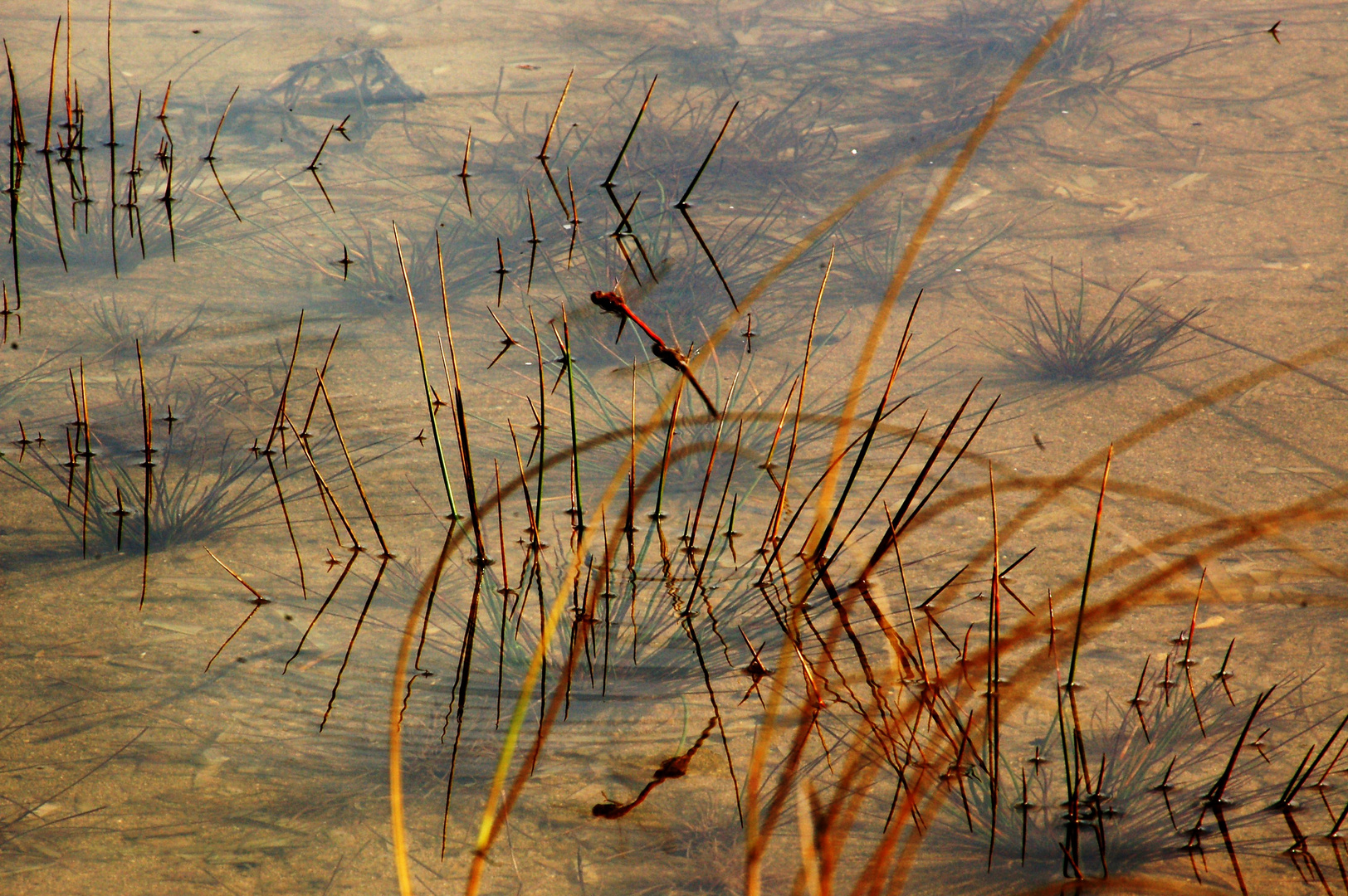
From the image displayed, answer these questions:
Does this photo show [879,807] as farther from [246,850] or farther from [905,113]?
[905,113]

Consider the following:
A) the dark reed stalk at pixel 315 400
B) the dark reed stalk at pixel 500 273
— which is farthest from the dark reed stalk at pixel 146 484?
the dark reed stalk at pixel 500 273

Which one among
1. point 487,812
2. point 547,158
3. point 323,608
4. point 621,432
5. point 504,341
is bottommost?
point 487,812

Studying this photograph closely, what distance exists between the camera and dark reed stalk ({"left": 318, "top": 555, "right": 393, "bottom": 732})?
1.68 meters

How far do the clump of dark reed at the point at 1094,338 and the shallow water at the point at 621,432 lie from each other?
0.03 meters

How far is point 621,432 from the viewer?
2312mm

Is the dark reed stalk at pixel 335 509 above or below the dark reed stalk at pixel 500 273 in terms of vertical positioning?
below

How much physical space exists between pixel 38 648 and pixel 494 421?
1.00 meters

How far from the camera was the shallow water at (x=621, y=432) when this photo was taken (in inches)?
60.8

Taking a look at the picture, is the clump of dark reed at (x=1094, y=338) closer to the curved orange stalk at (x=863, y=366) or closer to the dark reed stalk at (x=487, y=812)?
the curved orange stalk at (x=863, y=366)

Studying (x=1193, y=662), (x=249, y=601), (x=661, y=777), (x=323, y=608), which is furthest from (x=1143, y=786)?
(x=249, y=601)

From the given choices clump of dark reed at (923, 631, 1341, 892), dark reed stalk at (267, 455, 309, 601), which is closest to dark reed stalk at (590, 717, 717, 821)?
clump of dark reed at (923, 631, 1341, 892)

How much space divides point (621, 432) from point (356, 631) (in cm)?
76

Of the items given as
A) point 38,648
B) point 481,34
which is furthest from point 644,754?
point 481,34

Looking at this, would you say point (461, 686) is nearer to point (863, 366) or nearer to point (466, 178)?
point (863, 366)
